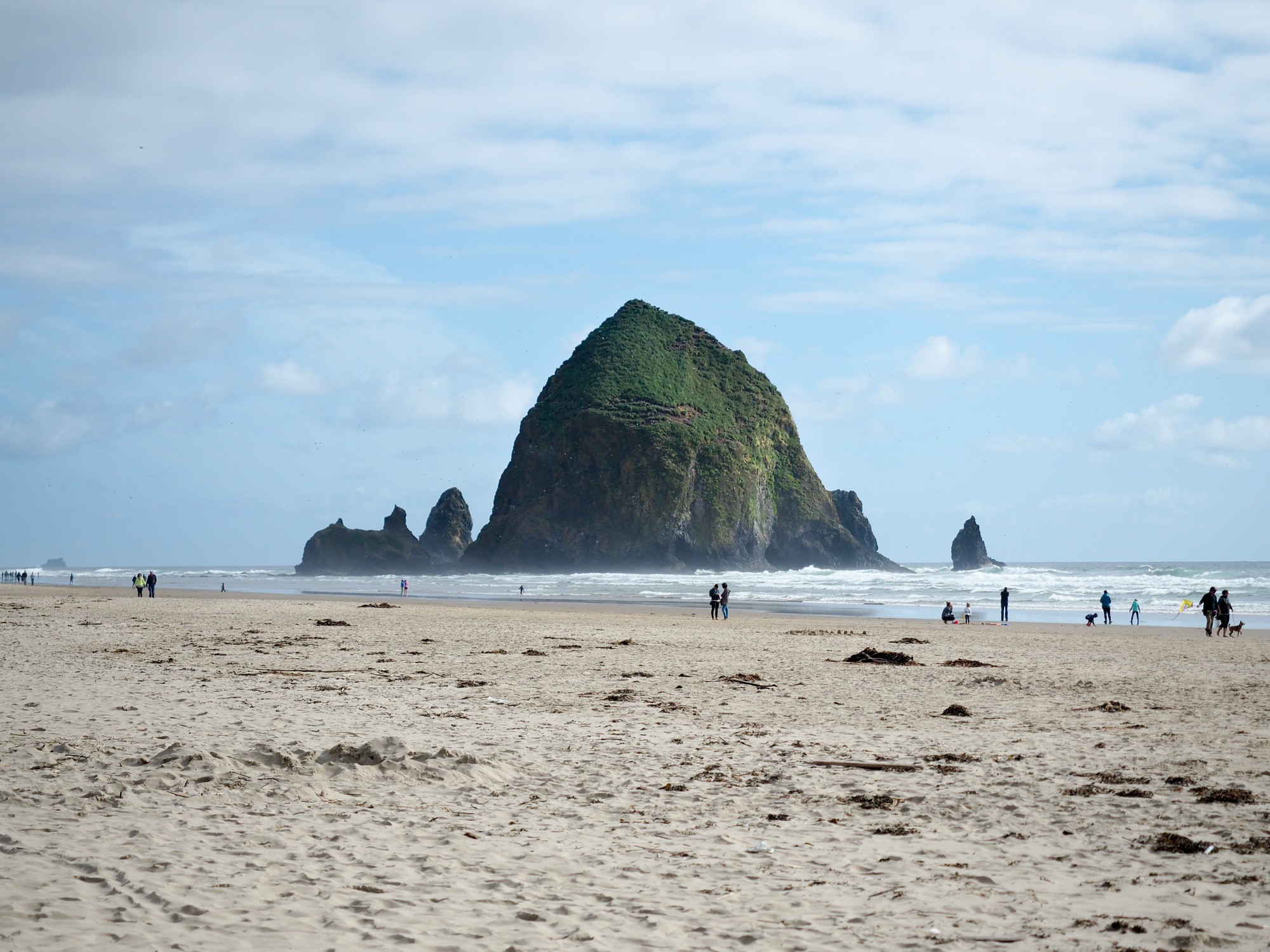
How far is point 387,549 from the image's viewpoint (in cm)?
12119

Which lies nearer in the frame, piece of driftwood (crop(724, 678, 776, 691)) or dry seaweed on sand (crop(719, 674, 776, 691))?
piece of driftwood (crop(724, 678, 776, 691))

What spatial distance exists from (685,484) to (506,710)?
312 ft

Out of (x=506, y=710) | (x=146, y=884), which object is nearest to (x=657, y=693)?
(x=506, y=710)

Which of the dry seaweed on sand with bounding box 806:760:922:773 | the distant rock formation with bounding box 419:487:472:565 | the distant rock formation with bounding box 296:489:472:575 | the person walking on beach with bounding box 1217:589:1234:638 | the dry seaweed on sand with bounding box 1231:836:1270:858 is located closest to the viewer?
the dry seaweed on sand with bounding box 1231:836:1270:858

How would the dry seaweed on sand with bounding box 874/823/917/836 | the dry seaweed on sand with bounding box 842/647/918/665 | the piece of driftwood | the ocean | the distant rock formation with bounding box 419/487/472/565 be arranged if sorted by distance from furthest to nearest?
the distant rock formation with bounding box 419/487/472/565 < the ocean < the dry seaweed on sand with bounding box 842/647/918/665 < the piece of driftwood < the dry seaweed on sand with bounding box 874/823/917/836

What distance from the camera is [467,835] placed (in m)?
6.20

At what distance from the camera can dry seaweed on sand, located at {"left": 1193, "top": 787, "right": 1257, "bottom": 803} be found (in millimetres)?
6949

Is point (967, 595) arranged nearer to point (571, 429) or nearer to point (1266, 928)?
point (1266, 928)

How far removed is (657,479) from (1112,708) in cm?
9422

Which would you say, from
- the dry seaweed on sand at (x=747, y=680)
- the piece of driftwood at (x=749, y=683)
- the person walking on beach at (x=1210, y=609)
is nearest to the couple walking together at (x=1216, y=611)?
the person walking on beach at (x=1210, y=609)

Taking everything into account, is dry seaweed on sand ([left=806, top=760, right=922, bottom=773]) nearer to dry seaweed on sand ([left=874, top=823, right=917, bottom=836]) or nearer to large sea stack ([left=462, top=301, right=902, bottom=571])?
dry seaweed on sand ([left=874, top=823, right=917, bottom=836])

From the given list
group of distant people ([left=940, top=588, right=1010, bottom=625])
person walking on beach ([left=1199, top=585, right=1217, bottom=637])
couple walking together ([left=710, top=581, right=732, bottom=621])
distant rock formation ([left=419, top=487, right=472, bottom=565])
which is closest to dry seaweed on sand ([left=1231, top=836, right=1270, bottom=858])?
person walking on beach ([left=1199, top=585, right=1217, bottom=637])

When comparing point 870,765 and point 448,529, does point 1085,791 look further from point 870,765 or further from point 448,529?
point 448,529

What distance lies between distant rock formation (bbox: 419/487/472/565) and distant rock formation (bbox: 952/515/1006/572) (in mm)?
63699
